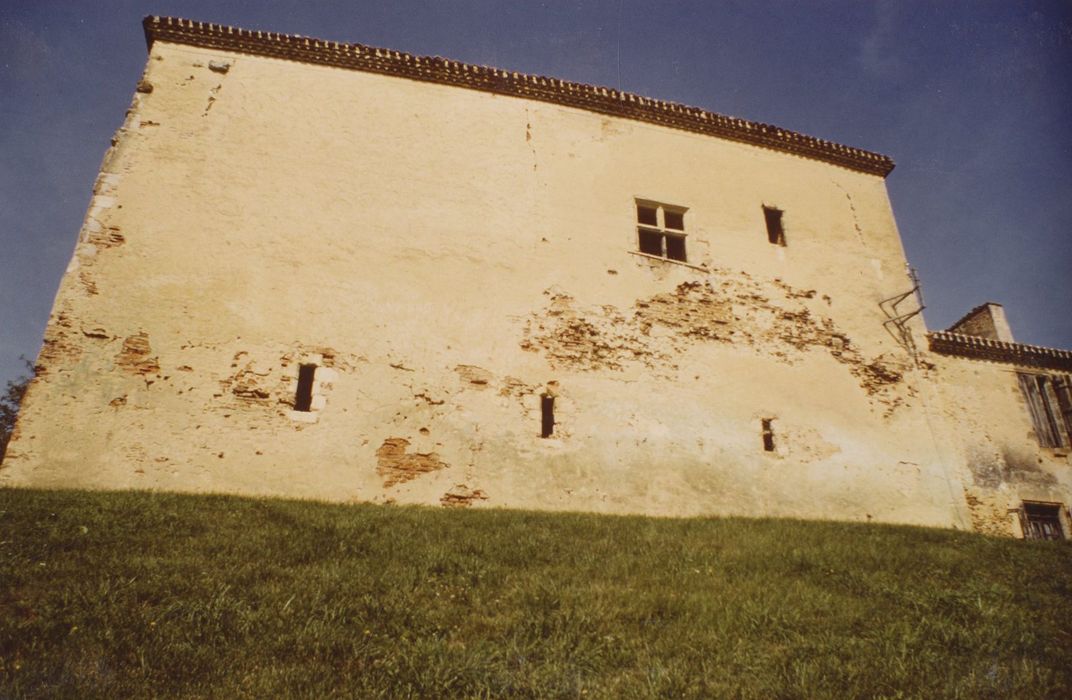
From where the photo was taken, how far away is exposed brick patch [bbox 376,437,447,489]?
8.84 m

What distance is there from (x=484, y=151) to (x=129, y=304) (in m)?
6.77

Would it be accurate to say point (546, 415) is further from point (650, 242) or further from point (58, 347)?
point (58, 347)

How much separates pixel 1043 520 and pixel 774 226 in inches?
317

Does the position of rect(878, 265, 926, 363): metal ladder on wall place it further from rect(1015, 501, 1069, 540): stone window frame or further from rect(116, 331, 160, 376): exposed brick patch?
rect(116, 331, 160, 376): exposed brick patch

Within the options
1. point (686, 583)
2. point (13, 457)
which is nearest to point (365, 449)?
point (13, 457)

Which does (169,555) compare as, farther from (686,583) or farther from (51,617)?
(686,583)

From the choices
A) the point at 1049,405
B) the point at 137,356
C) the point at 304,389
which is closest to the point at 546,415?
the point at 304,389

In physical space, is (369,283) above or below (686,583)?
above

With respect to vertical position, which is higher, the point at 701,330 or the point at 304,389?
the point at 701,330

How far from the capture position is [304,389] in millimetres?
9117

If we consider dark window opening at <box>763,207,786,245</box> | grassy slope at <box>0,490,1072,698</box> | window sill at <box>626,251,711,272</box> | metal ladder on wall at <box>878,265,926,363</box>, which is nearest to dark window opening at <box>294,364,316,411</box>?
grassy slope at <box>0,490,1072,698</box>

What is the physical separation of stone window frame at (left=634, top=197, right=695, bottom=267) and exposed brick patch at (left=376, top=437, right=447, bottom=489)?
6204 mm

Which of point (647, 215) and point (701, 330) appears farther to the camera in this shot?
point (647, 215)

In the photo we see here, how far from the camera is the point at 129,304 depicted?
8867 millimetres
